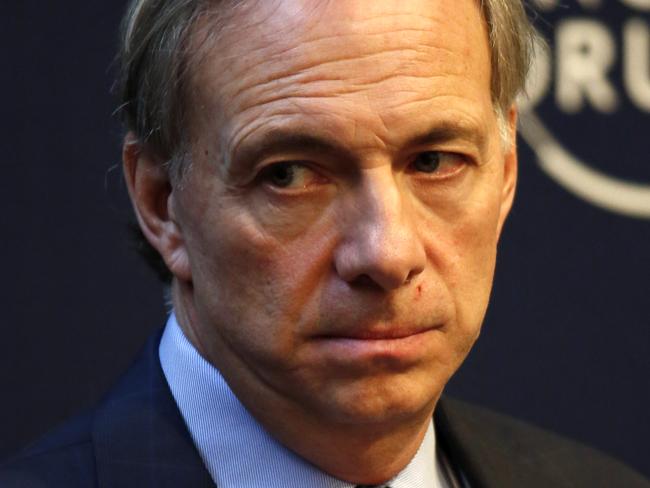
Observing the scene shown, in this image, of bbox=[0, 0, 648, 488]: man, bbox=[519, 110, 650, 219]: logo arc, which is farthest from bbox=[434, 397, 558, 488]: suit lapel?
bbox=[519, 110, 650, 219]: logo arc

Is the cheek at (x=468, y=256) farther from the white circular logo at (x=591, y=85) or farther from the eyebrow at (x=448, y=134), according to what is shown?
the white circular logo at (x=591, y=85)

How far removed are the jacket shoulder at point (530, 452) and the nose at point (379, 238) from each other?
49 cm

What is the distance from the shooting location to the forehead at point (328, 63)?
1.55 metres

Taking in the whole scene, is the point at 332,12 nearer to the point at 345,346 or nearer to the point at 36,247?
the point at 345,346

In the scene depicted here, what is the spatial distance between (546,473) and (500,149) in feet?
1.92

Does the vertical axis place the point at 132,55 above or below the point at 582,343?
above

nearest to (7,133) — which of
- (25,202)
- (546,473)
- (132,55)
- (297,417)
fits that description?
(25,202)

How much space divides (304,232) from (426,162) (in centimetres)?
19

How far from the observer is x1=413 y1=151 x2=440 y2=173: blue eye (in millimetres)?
1613

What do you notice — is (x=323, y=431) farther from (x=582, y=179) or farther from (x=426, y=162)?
(x=582, y=179)

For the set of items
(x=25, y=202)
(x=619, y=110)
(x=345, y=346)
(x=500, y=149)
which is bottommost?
(x=25, y=202)

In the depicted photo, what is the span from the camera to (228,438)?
1.68m

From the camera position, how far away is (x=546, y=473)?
202 cm

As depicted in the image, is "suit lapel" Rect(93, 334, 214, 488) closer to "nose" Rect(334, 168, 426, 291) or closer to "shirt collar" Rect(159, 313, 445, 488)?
"shirt collar" Rect(159, 313, 445, 488)
